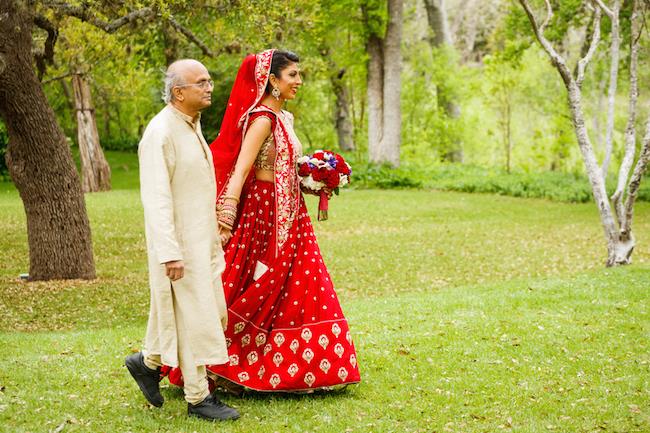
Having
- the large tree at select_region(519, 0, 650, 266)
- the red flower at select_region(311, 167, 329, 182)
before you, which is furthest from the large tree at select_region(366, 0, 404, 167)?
the red flower at select_region(311, 167, 329, 182)

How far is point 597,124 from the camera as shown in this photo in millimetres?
31750

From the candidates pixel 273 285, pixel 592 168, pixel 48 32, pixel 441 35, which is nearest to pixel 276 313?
pixel 273 285

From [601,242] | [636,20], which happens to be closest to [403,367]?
[636,20]

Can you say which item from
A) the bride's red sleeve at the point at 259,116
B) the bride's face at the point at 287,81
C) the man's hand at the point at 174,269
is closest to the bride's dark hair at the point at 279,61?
the bride's face at the point at 287,81

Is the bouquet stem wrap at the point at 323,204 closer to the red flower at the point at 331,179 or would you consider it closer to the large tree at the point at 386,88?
the red flower at the point at 331,179

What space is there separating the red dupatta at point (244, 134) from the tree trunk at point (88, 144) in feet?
66.7

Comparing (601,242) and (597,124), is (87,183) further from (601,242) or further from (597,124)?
(597,124)

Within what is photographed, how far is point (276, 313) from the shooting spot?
18.4 feet

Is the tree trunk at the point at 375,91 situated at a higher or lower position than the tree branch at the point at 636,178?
higher

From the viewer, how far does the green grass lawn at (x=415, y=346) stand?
205 inches

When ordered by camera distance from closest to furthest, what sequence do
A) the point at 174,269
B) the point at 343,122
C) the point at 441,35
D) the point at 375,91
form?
the point at 174,269
the point at 375,91
the point at 441,35
the point at 343,122

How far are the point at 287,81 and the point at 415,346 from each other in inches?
109

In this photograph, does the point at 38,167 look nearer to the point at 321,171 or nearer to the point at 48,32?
the point at 48,32

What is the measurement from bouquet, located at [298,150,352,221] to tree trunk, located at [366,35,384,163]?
74.6 ft
